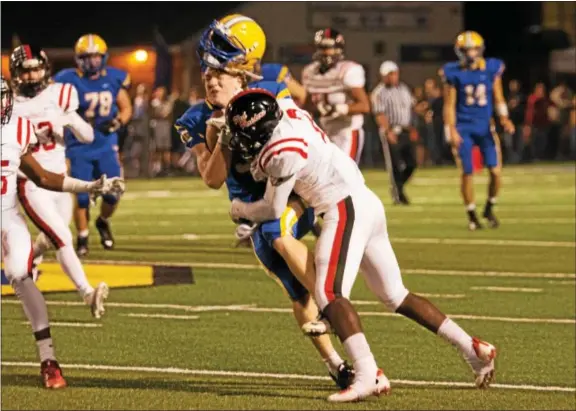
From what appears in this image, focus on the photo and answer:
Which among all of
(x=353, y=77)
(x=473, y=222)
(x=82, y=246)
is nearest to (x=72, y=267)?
(x=82, y=246)

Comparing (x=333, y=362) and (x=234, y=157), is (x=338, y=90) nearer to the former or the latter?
(x=333, y=362)

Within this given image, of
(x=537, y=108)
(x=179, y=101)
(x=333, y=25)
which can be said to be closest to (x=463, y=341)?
(x=179, y=101)

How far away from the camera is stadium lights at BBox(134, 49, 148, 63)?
2933cm

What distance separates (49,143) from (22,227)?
3.00 m

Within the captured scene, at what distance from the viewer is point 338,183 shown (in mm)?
6426

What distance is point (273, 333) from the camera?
8430 millimetres

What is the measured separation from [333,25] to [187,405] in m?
25.7

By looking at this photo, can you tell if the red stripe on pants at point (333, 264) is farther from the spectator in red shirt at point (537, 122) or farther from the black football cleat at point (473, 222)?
the spectator in red shirt at point (537, 122)

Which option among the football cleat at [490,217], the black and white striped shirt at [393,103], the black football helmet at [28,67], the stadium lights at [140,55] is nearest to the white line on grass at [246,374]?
the black football helmet at [28,67]

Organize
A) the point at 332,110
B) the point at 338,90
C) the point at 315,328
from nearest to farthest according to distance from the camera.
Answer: the point at 315,328, the point at 332,110, the point at 338,90

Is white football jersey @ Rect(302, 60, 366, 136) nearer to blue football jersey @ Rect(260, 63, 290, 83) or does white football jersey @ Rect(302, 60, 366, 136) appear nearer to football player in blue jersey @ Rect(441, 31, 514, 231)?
blue football jersey @ Rect(260, 63, 290, 83)

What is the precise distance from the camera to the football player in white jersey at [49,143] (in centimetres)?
809

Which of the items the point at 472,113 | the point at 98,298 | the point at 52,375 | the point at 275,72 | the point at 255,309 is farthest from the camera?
the point at 472,113

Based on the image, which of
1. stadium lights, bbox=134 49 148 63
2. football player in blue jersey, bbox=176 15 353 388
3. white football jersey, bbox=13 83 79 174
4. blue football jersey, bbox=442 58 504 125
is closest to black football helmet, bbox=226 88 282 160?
football player in blue jersey, bbox=176 15 353 388
